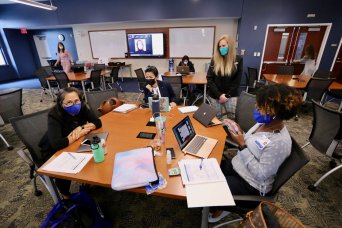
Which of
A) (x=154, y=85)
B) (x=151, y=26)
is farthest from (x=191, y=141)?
(x=151, y=26)

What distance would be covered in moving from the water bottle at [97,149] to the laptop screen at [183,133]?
1.83 feet

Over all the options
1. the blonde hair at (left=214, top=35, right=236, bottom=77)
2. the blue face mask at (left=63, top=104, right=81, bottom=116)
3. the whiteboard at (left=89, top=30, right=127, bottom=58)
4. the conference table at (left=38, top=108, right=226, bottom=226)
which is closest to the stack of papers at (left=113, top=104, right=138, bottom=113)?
the conference table at (left=38, top=108, right=226, bottom=226)

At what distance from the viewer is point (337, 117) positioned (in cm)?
172

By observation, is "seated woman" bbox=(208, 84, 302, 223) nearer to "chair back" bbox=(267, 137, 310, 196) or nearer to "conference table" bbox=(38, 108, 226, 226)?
"chair back" bbox=(267, 137, 310, 196)

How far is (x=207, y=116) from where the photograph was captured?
185 cm

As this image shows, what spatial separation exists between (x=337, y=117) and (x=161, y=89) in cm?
204

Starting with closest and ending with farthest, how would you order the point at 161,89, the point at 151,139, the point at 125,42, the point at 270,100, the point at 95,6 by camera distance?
the point at 270,100 < the point at 151,139 < the point at 161,89 < the point at 95,6 < the point at 125,42

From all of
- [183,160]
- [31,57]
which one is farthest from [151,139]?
[31,57]

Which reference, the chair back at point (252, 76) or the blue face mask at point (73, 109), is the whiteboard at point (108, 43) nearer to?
the chair back at point (252, 76)

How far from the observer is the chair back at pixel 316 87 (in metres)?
3.37

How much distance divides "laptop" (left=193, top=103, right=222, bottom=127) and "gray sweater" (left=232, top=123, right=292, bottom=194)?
1.80 ft

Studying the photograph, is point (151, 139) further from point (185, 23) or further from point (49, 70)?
point (185, 23)

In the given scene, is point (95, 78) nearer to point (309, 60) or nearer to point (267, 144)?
point (267, 144)

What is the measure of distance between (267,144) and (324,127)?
4.34 ft
